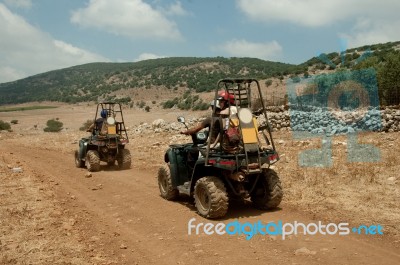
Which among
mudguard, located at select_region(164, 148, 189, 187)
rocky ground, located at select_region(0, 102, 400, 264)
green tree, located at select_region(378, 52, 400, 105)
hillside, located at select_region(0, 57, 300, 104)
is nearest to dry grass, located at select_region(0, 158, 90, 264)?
rocky ground, located at select_region(0, 102, 400, 264)

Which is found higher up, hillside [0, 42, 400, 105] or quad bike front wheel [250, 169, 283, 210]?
hillside [0, 42, 400, 105]

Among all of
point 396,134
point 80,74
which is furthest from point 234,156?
point 80,74

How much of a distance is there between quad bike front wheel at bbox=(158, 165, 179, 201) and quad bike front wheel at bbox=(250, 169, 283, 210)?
1728mm

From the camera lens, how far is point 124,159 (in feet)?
42.6

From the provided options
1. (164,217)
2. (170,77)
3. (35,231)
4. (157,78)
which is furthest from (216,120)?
(157,78)

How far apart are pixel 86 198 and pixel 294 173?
5.22m

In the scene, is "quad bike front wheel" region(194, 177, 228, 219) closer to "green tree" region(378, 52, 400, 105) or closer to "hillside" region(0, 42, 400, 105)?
"green tree" region(378, 52, 400, 105)

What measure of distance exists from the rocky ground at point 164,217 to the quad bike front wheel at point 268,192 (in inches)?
7.0

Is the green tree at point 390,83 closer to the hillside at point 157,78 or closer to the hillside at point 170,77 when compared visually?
the hillside at point 170,77

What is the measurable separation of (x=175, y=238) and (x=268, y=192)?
2.03 m

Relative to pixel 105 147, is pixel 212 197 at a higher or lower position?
lower

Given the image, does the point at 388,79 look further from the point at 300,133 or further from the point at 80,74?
the point at 80,74

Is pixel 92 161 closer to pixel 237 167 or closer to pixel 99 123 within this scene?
pixel 99 123

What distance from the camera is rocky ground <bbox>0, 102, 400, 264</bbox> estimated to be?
5348mm
